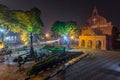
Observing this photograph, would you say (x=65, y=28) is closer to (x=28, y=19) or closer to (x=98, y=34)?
(x=98, y=34)

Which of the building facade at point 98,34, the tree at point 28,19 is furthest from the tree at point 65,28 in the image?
the tree at point 28,19

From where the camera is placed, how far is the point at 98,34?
2288 inches

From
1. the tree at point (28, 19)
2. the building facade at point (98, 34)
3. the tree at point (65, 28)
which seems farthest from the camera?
the tree at point (65, 28)

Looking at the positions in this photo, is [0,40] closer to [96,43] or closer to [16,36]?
[96,43]

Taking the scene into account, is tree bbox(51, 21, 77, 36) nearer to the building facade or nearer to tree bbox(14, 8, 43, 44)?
the building facade

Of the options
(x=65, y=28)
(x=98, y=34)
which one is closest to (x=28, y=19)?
(x=65, y=28)

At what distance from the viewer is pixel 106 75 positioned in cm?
2272

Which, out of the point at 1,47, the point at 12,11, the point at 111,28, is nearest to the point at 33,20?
the point at 12,11

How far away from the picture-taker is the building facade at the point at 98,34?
55594 millimetres

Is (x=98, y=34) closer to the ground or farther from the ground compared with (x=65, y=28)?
closer to the ground

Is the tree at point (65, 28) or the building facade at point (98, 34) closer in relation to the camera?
the building facade at point (98, 34)

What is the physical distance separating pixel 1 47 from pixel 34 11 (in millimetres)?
13291

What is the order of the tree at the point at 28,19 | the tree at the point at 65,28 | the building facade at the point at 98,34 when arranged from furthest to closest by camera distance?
1. the tree at the point at 65,28
2. the building facade at the point at 98,34
3. the tree at the point at 28,19

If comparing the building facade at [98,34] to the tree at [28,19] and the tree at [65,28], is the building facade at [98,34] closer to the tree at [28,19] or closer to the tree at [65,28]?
the tree at [65,28]
